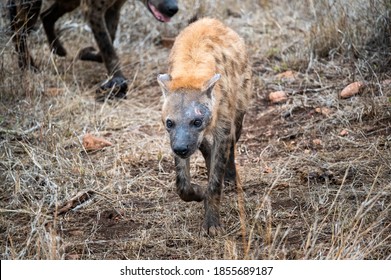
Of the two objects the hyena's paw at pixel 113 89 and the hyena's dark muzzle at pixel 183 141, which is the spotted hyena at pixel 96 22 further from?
the hyena's dark muzzle at pixel 183 141

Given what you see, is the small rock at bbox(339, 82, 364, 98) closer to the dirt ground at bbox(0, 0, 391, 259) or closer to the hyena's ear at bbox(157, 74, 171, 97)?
the dirt ground at bbox(0, 0, 391, 259)

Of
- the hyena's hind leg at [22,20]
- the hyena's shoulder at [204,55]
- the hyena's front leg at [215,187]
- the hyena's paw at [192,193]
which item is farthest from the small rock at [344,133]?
the hyena's hind leg at [22,20]

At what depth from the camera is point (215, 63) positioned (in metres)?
4.90

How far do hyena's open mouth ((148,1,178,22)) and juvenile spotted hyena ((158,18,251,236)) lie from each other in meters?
2.06

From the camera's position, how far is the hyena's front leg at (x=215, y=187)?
4.77 meters

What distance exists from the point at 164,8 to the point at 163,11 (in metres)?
0.03

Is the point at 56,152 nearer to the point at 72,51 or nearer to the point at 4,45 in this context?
the point at 4,45

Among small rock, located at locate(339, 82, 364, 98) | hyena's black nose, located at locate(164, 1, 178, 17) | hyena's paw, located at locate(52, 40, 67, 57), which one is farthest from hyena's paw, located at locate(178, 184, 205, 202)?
hyena's paw, located at locate(52, 40, 67, 57)

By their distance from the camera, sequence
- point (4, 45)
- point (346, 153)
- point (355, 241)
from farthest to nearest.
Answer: point (4, 45) → point (346, 153) → point (355, 241)

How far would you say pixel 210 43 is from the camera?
4988 millimetres

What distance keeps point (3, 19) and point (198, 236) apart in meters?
4.06

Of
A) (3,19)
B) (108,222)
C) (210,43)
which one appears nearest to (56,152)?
(108,222)

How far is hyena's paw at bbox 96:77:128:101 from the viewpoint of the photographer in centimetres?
729

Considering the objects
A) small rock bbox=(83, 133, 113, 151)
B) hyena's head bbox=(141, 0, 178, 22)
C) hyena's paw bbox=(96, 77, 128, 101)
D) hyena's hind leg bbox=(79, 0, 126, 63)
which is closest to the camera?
small rock bbox=(83, 133, 113, 151)
